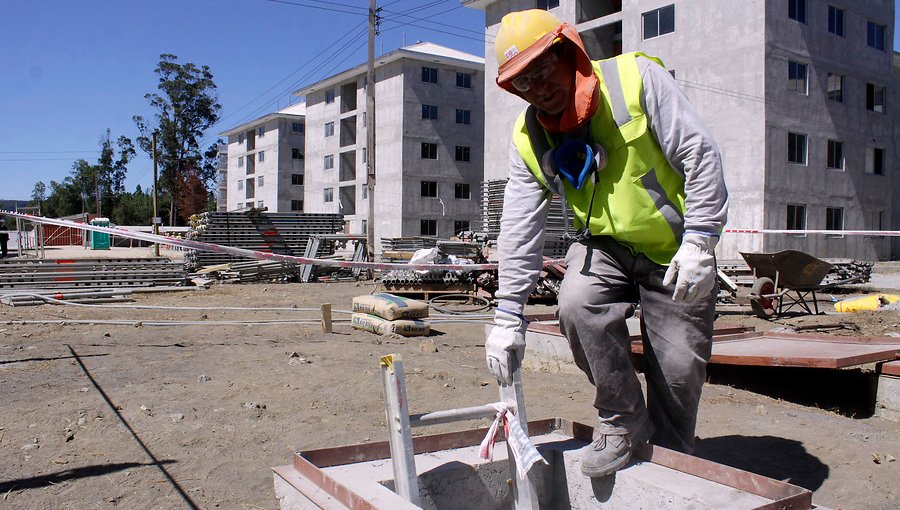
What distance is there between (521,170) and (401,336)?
5.75 metres

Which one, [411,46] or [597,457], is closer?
[597,457]

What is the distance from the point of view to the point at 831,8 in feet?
95.9

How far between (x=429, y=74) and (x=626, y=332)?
44.4 metres

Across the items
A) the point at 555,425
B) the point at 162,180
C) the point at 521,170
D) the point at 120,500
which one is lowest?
the point at 120,500

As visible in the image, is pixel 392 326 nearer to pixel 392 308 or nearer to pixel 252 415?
pixel 392 308

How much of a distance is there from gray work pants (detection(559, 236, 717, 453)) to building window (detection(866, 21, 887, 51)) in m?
33.9

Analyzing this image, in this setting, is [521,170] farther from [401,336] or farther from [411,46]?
[411,46]

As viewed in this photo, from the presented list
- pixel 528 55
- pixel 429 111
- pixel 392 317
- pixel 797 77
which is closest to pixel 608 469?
pixel 528 55

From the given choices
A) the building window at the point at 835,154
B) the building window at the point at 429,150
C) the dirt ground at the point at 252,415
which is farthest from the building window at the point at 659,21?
the dirt ground at the point at 252,415

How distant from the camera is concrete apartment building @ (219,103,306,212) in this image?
212 feet

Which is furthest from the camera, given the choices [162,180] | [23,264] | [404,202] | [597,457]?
[162,180]

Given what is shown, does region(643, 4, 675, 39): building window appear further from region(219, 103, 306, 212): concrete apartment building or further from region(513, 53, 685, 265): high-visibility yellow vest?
region(219, 103, 306, 212): concrete apartment building

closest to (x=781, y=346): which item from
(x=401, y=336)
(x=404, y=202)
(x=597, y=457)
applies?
(x=597, y=457)

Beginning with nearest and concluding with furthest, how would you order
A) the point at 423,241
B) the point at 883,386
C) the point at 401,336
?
the point at 883,386 → the point at 401,336 → the point at 423,241
